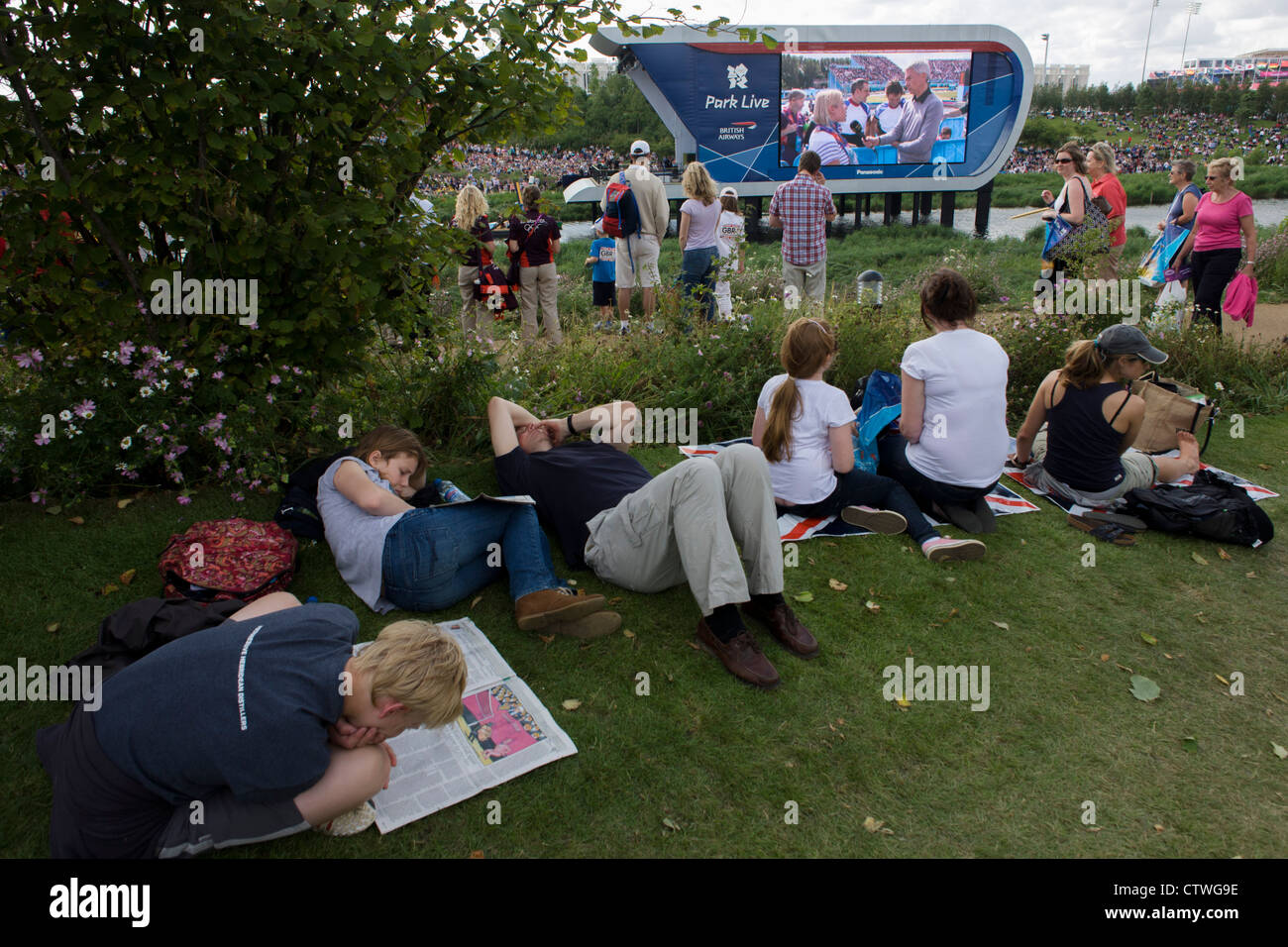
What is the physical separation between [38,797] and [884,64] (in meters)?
19.2

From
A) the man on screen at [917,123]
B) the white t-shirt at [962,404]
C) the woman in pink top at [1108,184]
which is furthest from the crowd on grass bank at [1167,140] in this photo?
the white t-shirt at [962,404]

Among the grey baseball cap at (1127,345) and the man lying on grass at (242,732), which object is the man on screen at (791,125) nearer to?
the grey baseball cap at (1127,345)

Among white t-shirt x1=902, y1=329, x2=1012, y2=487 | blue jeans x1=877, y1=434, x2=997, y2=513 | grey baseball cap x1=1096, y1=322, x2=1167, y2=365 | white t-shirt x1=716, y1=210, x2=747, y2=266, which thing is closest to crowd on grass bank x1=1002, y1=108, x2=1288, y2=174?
white t-shirt x1=716, y1=210, x2=747, y2=266

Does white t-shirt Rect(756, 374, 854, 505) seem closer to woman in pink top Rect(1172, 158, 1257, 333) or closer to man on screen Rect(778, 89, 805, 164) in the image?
woman in pink top Rect(1172, 158, 1257, 333)

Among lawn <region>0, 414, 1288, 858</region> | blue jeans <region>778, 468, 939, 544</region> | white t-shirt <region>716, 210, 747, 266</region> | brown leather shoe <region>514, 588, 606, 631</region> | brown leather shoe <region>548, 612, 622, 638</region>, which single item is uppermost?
white t-shirt <region>716, 210, 747, 266</region>

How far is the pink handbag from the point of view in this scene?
304 inches

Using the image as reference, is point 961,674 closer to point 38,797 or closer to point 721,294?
point 38,797

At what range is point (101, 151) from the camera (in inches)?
A: 143

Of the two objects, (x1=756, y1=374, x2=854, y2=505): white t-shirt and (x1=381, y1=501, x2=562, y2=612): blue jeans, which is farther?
(x1=756, y1=374, x2=854, y2=505): white t-shirt

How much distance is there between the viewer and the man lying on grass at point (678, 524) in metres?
3.07

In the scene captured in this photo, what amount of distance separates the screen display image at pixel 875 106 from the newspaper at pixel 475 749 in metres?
16.2

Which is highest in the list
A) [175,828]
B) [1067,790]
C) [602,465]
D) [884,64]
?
[884,64]

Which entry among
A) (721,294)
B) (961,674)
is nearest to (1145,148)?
(721,294)

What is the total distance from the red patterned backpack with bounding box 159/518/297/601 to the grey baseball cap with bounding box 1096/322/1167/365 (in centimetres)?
460
